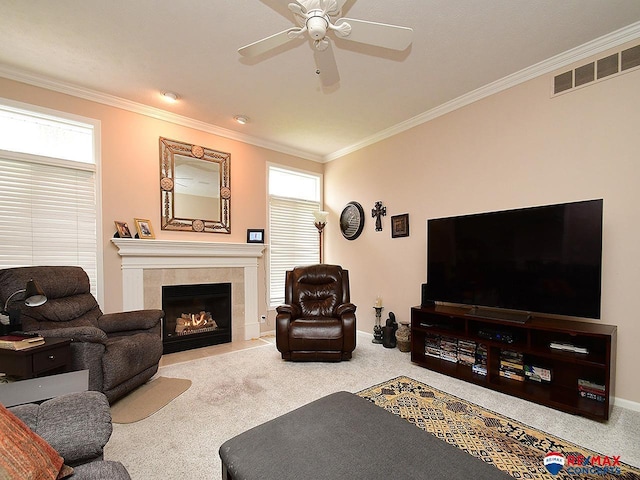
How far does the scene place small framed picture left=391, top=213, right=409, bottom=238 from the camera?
4062 millimetres

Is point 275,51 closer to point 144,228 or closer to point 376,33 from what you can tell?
point 376,33

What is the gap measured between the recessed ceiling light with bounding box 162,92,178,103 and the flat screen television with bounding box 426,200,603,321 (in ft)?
10.5

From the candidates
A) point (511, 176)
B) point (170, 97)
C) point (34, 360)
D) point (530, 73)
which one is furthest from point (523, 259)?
point (170, 97)

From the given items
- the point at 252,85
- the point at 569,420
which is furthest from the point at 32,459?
the point at 252,85

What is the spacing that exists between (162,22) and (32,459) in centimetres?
274

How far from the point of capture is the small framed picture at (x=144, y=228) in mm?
3604

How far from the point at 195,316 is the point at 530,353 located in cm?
383

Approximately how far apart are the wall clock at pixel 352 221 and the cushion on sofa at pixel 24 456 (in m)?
4.14

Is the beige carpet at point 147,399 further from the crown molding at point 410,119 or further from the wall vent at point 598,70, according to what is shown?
the wall vent at point 598,70

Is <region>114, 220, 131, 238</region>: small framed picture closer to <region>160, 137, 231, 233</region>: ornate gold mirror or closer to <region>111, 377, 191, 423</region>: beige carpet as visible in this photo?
<region>160, 137, 231, 233</region>: ornate gold mirror

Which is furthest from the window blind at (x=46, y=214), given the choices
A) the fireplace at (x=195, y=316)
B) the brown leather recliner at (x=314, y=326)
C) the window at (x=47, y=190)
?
the brown leather recliner at (x=314, y=326)

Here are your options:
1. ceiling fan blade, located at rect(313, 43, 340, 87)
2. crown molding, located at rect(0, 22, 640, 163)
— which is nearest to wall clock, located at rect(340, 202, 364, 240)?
crown molding, located at rect(0, 22, 640, 163)

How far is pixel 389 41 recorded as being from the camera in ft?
6.22

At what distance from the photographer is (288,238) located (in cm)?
505
